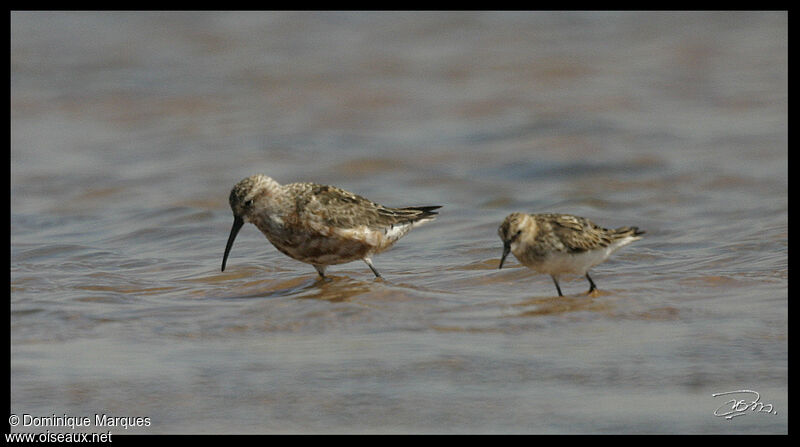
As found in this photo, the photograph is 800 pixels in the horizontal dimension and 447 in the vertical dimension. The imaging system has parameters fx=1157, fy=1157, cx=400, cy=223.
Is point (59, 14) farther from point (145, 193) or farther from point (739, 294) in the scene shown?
point (739, 294)

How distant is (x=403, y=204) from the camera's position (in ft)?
39.7

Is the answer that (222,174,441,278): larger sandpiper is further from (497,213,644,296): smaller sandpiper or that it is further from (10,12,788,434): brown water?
(497,213,644,296): smaller sandpiper

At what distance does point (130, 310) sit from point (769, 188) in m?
6.89

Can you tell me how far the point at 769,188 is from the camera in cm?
1173

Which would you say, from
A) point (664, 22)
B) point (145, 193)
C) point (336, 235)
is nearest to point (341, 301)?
point (336, 235)

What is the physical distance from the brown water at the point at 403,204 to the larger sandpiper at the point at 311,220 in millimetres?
280

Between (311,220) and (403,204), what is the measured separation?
359 cm

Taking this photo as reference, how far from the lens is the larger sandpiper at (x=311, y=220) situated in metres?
8.59
